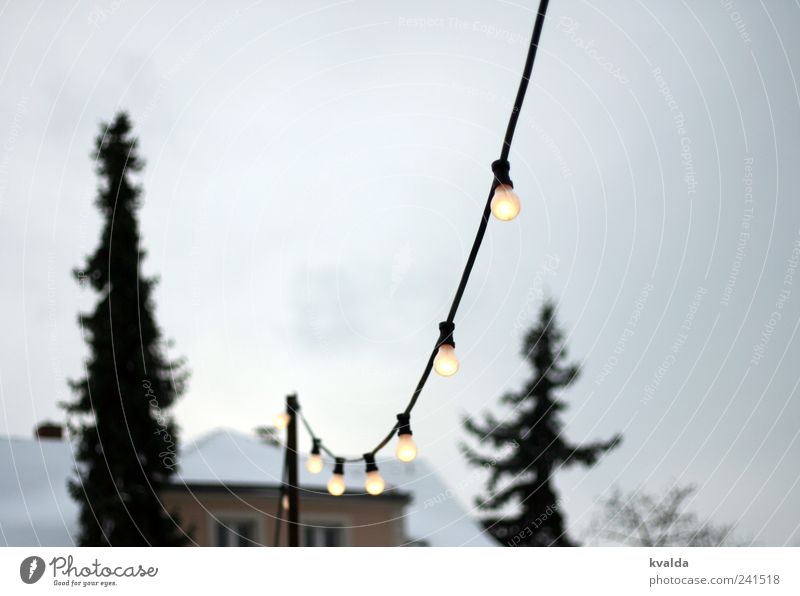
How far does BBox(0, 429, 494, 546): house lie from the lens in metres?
6.72

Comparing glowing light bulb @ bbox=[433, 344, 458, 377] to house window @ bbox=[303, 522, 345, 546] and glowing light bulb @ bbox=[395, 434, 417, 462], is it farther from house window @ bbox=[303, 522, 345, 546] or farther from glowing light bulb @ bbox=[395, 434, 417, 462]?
house window @ bbox=[303, 522, 345, 546]

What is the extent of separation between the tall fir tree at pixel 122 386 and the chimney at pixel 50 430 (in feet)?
3.02

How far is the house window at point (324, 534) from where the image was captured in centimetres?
700

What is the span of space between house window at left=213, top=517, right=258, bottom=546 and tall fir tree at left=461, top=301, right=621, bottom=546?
6052mm

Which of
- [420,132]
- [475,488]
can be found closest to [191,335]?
[420,132]

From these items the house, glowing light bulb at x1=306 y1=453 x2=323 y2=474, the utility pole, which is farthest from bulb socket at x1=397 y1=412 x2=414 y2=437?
the house

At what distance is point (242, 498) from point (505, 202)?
5331mm

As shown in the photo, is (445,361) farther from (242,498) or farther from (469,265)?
(242,498)

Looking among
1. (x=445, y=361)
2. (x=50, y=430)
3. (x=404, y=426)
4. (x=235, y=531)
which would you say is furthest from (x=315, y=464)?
(x=50, y=430)

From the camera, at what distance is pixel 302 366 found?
5848mm

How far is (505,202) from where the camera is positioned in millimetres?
2266

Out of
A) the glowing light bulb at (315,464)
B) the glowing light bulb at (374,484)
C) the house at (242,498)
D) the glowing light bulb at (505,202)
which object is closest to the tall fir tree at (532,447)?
the house at (242,498)

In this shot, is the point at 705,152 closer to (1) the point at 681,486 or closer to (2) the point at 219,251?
(2) the point at 219,251
